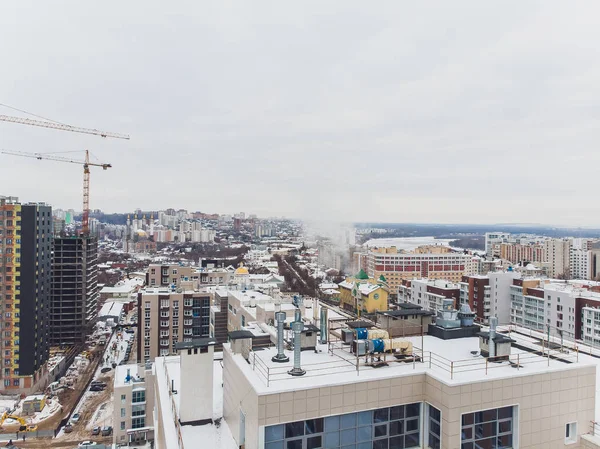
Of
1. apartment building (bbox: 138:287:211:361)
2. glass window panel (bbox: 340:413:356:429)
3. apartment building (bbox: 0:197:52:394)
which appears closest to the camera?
glass window panel (bbox: 340:413:356:429)

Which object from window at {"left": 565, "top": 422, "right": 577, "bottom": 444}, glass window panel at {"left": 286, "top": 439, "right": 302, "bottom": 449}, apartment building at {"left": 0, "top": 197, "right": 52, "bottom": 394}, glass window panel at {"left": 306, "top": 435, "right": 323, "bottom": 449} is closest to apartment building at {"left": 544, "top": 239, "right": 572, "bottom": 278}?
apartment building at {"left": 0, "top": 197, "right": 52, "bottom": 394}

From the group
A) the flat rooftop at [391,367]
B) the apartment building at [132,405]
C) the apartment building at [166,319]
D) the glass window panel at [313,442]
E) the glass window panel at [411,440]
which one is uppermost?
the flat rooftop at [391,367]

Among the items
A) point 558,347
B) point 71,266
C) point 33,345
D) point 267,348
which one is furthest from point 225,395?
point 71,266

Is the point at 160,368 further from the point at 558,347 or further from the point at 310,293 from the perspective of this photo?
the point at 310,293

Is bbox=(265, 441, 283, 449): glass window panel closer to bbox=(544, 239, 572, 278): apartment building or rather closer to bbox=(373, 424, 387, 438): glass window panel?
bbox=(373, 424, 387, 438): glass window panel

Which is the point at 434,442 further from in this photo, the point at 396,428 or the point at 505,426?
the point at 505,426

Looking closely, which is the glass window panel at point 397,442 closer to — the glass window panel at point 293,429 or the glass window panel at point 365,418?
the glass window panel at point 365,418

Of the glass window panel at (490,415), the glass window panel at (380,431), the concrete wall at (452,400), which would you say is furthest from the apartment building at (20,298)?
the glass window panel at (490,415)
